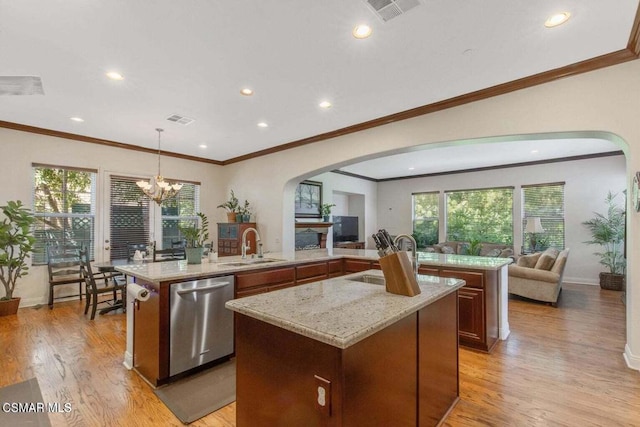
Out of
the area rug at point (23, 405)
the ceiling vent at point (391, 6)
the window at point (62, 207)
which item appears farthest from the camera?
the window at point (62, 207)

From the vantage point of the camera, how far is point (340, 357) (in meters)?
1.18

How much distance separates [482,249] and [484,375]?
570cm

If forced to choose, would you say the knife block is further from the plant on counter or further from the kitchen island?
the plant on counter

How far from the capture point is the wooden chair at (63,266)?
4715 millimetres

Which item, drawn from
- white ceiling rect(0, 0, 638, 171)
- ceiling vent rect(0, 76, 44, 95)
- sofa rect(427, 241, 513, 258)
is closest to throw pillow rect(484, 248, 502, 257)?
sofa rect(427, 241, 513, 258)

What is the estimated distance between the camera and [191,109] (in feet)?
13.4

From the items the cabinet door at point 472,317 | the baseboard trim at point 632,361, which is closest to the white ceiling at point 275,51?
the cabinet door at point 472,317

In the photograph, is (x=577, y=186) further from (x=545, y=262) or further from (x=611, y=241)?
(x=545, y=262)

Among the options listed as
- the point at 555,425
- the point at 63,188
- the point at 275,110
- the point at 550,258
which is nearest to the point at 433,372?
the point at 555,425

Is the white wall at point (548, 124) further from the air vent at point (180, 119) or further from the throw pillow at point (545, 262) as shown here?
the throw pillow at point (545, 262)

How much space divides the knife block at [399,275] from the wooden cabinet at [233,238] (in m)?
4.50

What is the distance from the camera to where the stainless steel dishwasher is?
98.9 inches

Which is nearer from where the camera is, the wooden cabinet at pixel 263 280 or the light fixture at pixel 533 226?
the wooden cabinet at pixel 263 280

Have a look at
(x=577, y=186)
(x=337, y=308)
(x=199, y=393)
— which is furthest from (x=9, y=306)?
(x=577, y=186)
